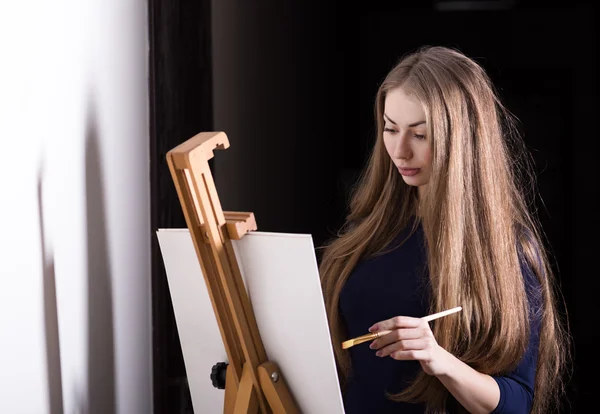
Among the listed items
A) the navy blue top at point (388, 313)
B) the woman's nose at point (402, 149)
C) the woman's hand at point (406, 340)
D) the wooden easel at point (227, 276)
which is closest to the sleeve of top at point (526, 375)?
the navy blue top at point (388, 313)

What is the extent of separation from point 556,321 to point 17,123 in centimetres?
109

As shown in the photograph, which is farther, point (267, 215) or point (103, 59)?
point (267, 215)

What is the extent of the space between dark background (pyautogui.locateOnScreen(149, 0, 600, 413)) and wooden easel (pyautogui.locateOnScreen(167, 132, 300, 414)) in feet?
2.49

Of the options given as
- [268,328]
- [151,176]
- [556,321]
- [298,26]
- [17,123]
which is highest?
[298,26]

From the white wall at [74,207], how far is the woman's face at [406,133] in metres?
0.49

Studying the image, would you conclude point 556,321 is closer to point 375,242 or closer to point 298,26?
point 375,242

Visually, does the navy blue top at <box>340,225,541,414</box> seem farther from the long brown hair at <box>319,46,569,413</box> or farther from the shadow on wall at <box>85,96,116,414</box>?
the shadow on wall at <box>85,96,116,414</box>

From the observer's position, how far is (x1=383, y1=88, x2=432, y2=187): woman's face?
1.29 metres

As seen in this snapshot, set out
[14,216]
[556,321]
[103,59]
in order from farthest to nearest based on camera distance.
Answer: [556,321] < [103,59] < [14,216]

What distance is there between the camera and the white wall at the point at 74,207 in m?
0.90

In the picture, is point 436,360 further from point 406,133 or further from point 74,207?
point 74,207

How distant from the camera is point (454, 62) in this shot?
1.34 meters

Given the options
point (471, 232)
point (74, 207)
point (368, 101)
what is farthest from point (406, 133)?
point (368, 101)

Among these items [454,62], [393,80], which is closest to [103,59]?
[393,80]
